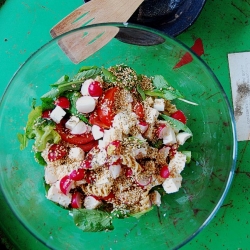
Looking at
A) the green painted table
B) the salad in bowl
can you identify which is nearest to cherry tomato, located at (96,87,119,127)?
the salad in bowl

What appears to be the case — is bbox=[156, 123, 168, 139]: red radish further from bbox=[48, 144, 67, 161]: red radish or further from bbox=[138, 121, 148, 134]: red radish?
bbox=[48, 144, 67, 161]: red radish

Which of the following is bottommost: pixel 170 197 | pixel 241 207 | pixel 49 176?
pixel 241 207

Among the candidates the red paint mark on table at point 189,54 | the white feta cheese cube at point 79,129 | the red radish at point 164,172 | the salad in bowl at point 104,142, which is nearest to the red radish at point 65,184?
the salad in bowl at point 104,142

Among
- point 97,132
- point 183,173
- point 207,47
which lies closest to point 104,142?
point 97,132

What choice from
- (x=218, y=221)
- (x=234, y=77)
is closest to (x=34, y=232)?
(x=218, y=221)

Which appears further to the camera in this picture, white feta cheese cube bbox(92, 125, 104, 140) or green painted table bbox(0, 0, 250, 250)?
green painted table bbox(0, 0, 250, 250)

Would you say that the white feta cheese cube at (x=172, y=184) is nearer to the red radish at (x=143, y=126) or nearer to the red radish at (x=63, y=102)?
the red radish at (x=143, y=126)

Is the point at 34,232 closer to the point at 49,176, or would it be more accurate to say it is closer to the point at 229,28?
the point at 49,176
